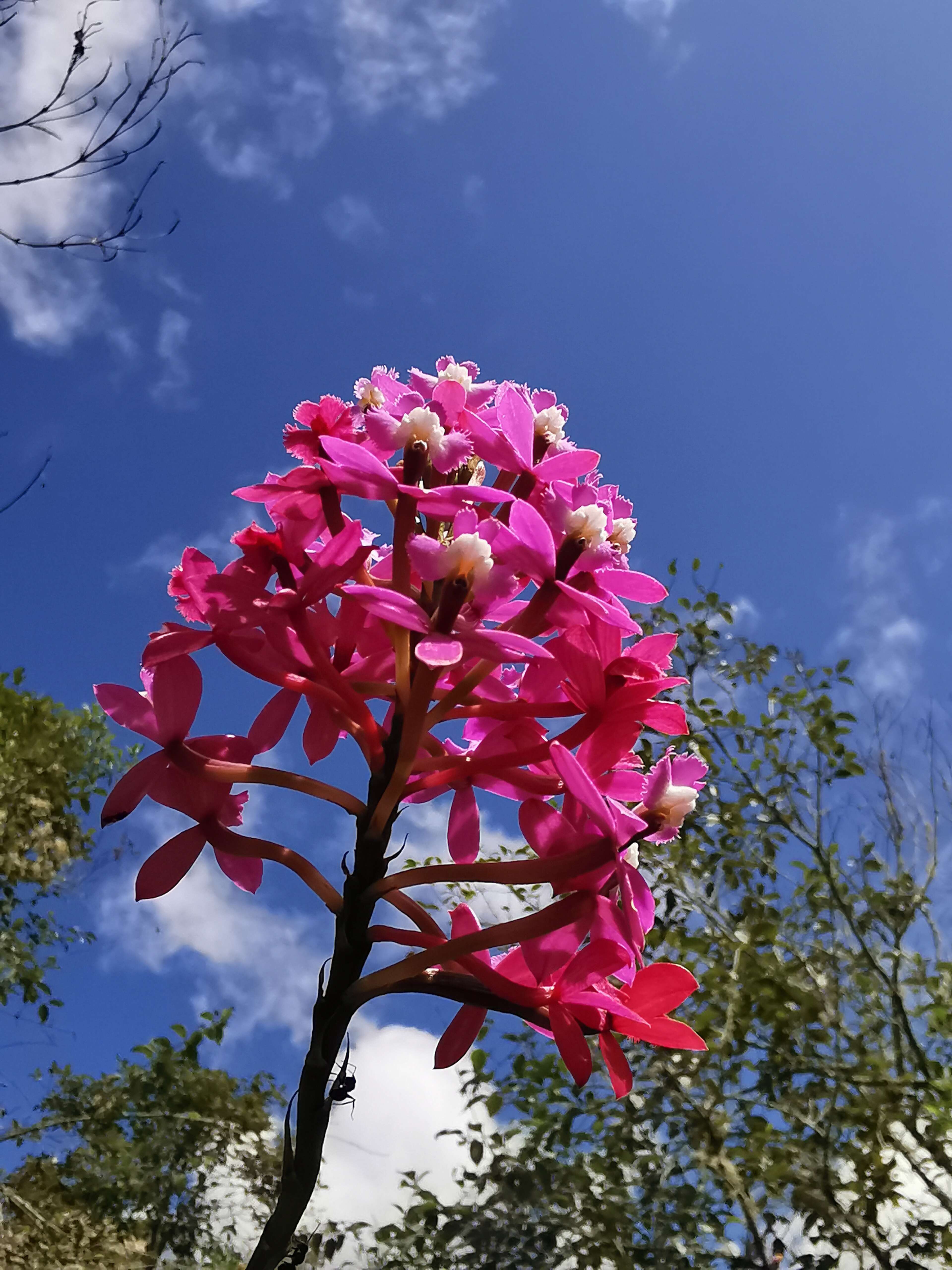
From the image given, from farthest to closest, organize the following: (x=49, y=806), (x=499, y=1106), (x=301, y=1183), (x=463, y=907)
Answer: (x=49, y=806) < (x=499, y=1106) < (x=463, y=907) < (x=301, y=1183)

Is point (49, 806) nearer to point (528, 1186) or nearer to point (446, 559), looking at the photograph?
point (528, 1186)

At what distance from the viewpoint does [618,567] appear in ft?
3.24

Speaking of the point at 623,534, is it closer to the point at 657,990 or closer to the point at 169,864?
the point at 657,990

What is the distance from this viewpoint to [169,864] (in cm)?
93

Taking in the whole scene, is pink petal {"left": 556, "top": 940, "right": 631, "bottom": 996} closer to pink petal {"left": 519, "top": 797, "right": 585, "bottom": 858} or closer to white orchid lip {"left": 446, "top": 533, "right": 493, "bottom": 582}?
pink petal {"left": 519, "top": 797, "right": 585, "bottom": 858}

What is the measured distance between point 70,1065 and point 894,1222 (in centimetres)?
448

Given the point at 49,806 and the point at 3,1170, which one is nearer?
the point at 3,1170

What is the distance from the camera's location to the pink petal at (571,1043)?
85cm

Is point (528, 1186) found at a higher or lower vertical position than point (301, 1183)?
higher

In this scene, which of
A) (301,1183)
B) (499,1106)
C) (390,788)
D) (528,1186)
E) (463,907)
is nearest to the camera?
(301,1183)

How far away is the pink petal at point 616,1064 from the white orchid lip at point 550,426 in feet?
2.07

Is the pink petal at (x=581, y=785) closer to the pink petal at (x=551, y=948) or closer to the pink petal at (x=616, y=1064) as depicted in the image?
the pink petal at (x=551, y=948)

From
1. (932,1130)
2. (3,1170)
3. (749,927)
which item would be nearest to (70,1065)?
(3,1170)

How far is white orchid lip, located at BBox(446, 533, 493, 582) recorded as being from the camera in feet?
2.68
